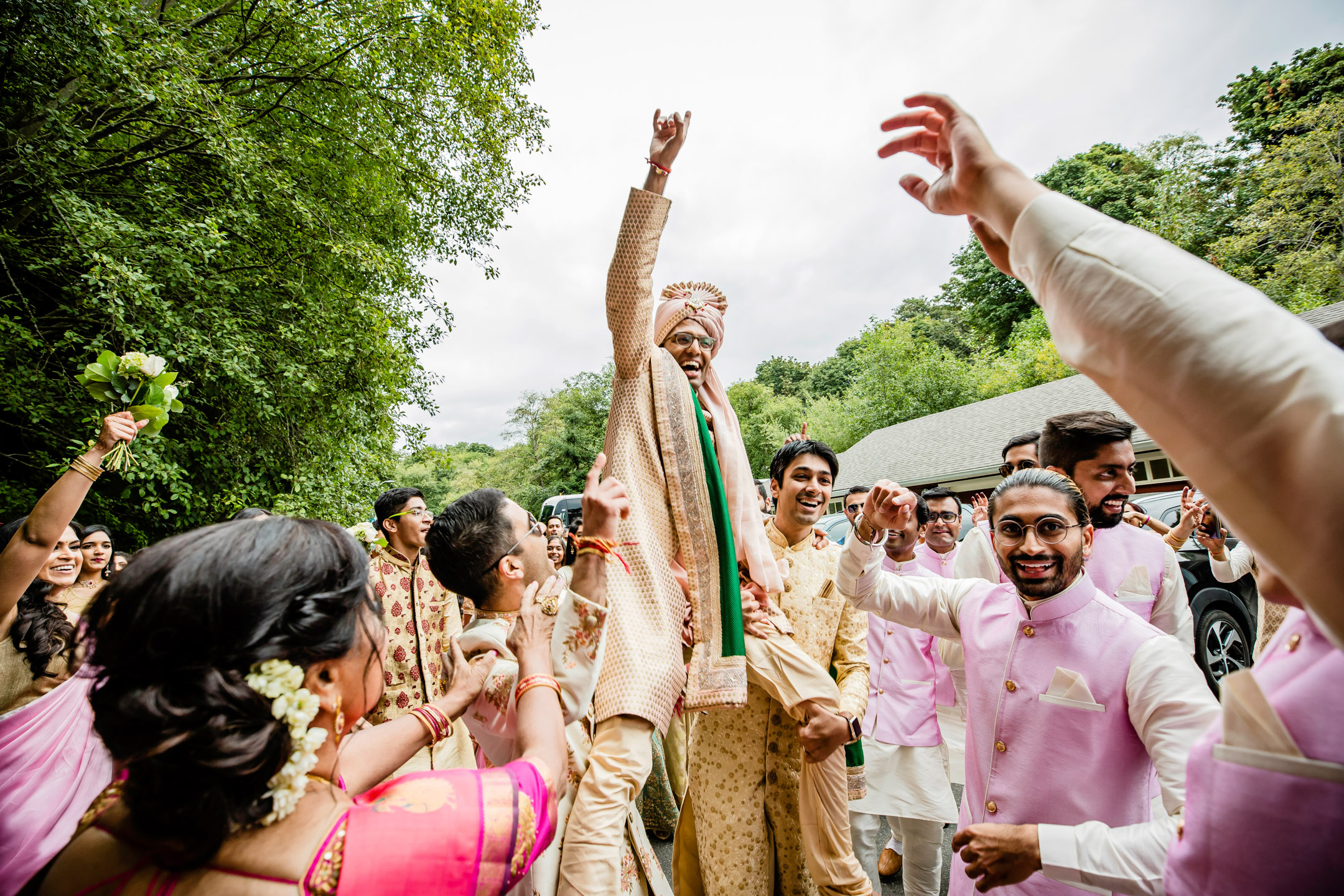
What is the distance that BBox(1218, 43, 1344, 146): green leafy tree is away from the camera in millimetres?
26391

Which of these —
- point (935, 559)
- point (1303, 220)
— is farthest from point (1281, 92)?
point (935, 559)

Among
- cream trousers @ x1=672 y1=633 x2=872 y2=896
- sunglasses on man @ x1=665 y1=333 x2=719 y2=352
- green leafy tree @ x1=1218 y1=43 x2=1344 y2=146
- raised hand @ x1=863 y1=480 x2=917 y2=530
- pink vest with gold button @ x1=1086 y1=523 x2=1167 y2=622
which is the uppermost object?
green leafy tree @ x1=1218 y1=43 x2=1344 y2=146

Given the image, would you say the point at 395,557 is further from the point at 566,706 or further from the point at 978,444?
the point at 978,444

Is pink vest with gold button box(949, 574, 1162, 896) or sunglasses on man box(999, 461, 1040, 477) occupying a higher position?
sunglasses on man box(999, 461, 1040, 477)

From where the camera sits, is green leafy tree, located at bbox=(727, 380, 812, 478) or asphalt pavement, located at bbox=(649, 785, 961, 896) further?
green leafy tree, located at bbox=(727, 380, 812, 478)

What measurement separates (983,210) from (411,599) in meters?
4.31

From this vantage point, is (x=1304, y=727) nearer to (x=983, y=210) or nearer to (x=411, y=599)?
(x=983, y=210)

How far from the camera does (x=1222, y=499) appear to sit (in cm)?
64

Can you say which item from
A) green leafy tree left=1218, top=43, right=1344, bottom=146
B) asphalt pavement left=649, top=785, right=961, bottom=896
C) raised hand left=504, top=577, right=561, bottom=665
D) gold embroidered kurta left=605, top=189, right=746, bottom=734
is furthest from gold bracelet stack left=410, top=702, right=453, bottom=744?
green leafy tree left=1218, top=43, right=1344, bottom=146

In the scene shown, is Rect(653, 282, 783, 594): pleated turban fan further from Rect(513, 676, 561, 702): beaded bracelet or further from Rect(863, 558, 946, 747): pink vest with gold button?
Rect(863, 558, 946, 747): pink vest with gold button

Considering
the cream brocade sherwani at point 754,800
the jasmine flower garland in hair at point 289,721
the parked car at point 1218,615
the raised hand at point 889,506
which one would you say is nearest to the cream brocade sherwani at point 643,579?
the cream brocade sherwani at point 754,800

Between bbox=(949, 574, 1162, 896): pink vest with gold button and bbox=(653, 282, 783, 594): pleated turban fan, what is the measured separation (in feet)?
2.86

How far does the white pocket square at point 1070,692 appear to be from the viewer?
6.07 feet

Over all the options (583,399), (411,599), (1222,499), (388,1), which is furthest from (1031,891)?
(583,399)
